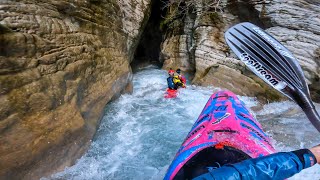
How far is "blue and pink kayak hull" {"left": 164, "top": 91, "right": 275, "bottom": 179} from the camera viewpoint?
2486 millimetres

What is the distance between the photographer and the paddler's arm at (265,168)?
1.42 meters

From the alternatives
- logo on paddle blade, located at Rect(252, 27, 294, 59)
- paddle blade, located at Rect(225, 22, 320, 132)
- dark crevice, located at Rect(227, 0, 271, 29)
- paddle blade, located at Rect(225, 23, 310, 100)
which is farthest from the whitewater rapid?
dark crevice, located at Rect(227, 0, 271, 29)

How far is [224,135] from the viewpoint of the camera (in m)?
2.77

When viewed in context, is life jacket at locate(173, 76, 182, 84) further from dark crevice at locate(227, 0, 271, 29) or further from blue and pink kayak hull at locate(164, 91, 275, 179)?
blue and pink kayak hull at locate(164, 91, 275, 179)

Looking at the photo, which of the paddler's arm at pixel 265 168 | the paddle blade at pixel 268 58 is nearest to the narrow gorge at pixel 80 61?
the paddler's arm at pixel 265 168

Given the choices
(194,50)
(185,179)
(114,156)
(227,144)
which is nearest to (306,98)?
(227,144)

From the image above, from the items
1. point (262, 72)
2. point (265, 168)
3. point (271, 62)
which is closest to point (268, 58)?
point (271, 62)

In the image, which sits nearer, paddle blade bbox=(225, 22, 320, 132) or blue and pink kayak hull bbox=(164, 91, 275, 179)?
blue and pink kayak hull bbox=(164, 91, 275, 179)

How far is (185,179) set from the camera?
2193 mm

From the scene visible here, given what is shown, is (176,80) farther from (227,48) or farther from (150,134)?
(150,134)

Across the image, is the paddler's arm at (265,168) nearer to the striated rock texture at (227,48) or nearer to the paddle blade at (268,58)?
the paddle blade at (268,58)

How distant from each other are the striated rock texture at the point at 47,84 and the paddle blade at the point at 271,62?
2574 mm

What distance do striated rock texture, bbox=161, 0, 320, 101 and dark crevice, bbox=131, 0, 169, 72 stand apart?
388 cm

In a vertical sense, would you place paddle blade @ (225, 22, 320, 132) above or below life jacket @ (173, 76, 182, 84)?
above
